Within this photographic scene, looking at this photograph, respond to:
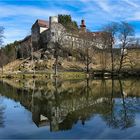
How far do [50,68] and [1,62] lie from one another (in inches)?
774

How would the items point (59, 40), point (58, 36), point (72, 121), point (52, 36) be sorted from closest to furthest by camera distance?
point (72, 121)
point (59, 40)
point (58, 36)
point (52, 36)

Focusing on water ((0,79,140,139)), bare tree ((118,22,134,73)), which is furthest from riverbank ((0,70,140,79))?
water ((0,79,140,139))

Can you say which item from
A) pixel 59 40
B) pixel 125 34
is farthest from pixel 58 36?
pixel 125 34

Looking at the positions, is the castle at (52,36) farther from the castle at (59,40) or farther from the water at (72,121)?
the water at (72,121)

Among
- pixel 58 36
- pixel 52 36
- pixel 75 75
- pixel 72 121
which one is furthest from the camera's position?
pixel 52 36

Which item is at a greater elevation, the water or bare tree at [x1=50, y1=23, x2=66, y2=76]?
bare tree at [x1=50, y1=23, x2=66, y2=76]

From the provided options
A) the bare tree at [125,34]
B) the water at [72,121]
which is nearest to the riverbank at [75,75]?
the bare tree at [125,34]

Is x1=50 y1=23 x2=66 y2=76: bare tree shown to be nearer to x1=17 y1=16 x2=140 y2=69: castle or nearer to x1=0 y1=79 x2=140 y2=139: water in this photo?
x1=17 y1=16 x2=140 y2=69: castle

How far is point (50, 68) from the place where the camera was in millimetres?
104188

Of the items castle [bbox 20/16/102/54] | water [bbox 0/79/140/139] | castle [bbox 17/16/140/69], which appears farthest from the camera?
castle [bbox 20/16/102/54]

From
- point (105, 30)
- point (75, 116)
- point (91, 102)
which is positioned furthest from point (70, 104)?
point (105, 30)

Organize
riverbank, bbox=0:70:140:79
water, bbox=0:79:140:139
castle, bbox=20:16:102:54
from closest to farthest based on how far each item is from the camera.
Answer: water, bbox=0:79:140:139 → riverbank, bbox=0:70:140:79 → castle, bbox=20:16:102:54

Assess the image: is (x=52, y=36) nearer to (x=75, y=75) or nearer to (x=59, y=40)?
(x=59, y=40)

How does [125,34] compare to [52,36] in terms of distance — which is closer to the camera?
[125,34]
